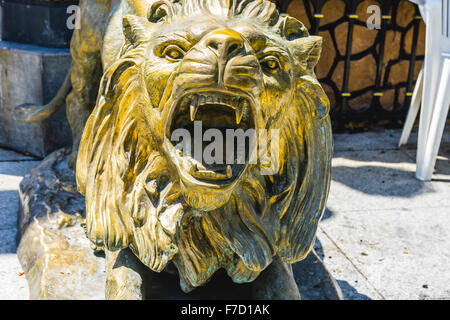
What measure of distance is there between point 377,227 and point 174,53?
7.35 ft

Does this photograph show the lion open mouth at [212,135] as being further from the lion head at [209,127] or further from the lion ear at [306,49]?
the lion ear at [306,49]

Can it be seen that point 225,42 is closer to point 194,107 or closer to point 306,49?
point 194,107

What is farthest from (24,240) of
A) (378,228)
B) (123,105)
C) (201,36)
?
(378,228)

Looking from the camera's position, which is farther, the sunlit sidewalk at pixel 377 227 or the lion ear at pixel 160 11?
the sunlit sidewalk at pixel 377 227

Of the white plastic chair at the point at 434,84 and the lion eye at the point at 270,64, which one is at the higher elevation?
the lion eye at the point at 270,64

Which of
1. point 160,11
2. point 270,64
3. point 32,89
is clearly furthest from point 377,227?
point 32,89

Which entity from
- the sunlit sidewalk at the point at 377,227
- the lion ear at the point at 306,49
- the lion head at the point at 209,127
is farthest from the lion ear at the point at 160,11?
the sunlit sidewalk at the point at 377,227

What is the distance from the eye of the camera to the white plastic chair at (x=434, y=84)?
441cm

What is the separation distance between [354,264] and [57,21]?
115 inches

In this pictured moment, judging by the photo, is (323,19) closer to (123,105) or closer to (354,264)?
(354,264)

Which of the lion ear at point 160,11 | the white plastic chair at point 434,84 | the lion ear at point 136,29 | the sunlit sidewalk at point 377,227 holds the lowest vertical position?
the sunlit sidewalk at point 377,227

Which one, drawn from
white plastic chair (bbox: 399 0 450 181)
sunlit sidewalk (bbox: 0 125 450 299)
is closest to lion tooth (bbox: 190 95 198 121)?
sunlit sidewalk (bbox: 0 125 450 299)

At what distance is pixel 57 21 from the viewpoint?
4516mm

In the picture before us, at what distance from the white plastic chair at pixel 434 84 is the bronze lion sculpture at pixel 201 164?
271cm
